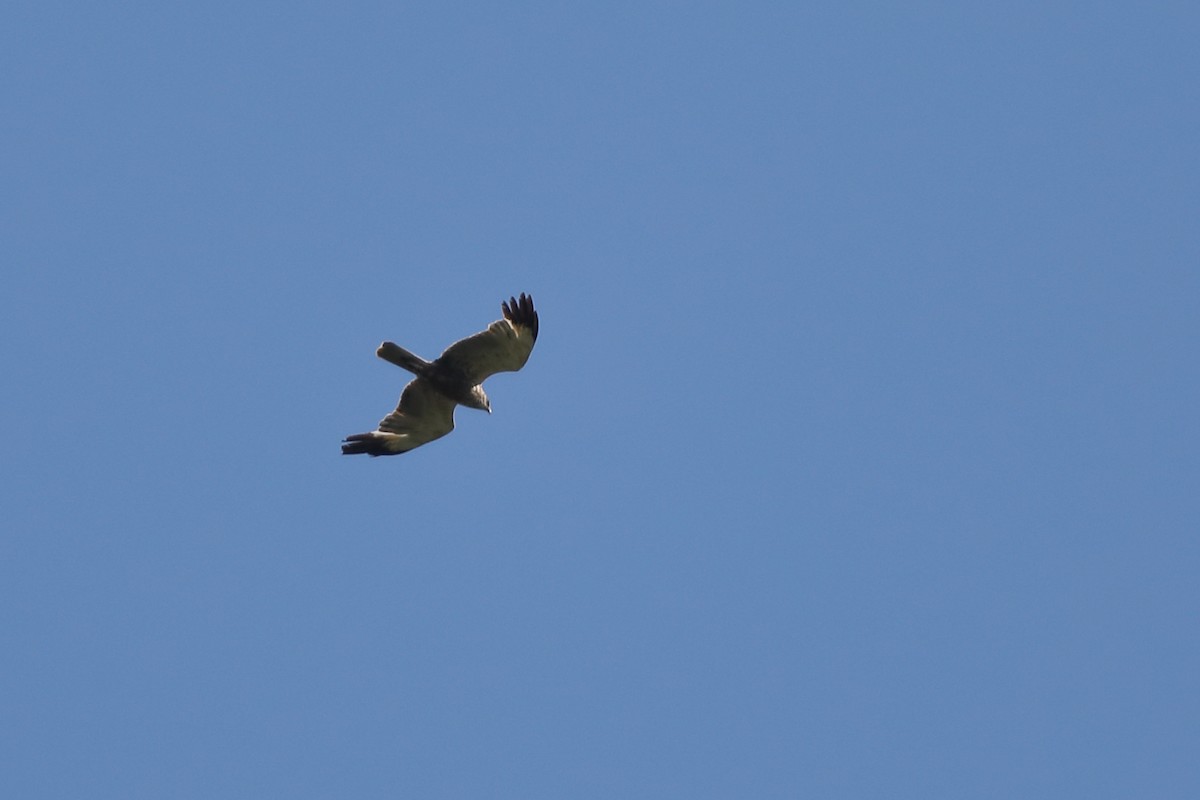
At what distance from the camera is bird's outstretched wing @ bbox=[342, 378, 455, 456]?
2177cm

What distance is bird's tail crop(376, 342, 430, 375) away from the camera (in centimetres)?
2136

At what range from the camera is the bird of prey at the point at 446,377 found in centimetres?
2106

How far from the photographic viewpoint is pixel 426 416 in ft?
72.2

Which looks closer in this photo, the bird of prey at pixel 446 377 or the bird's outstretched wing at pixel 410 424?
the bird of prey at pixel 446 377

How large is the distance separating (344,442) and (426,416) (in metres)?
1.20

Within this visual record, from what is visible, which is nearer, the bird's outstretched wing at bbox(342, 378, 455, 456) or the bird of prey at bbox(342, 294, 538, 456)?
the bird of prey at bbox(342, 294, 538, 456)

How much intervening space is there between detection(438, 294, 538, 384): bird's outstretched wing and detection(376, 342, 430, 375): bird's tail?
282 millimetres

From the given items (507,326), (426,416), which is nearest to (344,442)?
(426,416)

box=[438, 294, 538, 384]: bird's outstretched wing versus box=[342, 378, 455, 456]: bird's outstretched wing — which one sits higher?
box=[438, 294, 538, 384]: bird's outstretched wing

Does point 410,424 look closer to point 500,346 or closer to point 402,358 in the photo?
point 402,358

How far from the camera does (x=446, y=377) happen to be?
21562mm

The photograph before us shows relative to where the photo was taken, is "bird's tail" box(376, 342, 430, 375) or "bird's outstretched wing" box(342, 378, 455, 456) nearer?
"bird's tail" box(376, 342, 430, 375)

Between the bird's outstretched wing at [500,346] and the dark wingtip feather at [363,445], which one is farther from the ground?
the bird's outstretched wing at [500,346]

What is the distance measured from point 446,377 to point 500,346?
0.96m
